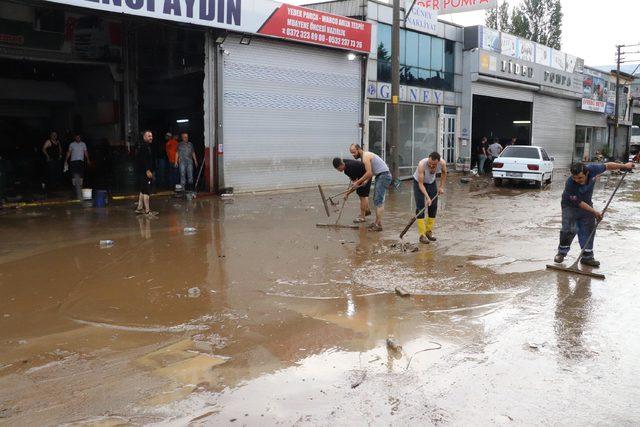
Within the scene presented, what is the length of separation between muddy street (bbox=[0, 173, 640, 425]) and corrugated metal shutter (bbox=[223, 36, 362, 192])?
24.2ft

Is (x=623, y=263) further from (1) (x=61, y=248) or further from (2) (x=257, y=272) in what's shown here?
(1) (x=61, y=248)

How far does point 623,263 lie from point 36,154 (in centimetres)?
1926

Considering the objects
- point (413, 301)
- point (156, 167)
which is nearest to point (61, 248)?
point (413, 301)

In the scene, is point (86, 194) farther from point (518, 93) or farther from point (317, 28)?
point (518, 93)

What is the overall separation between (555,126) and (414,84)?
600 inches

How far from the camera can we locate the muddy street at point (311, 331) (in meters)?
3.69

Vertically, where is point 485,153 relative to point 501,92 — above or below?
below

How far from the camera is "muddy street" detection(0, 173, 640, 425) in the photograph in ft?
12.1

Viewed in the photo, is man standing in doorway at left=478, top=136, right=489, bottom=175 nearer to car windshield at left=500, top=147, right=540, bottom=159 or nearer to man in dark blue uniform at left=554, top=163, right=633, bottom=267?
car windshield at left=500, top=147, right=540, bottom=159

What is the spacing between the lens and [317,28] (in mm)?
18266

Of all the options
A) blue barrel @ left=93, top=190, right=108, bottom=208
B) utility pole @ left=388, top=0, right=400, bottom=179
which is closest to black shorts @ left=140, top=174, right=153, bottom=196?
blue barrel @ left=93, top=190, right=108, bottom=208

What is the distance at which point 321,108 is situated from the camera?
19.2 m

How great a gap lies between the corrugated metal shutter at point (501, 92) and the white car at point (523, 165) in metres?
7.08

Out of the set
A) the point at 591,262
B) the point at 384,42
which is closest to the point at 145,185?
the point at 591,262
